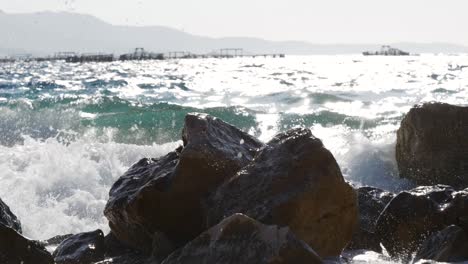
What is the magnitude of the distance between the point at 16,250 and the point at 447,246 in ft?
9.48

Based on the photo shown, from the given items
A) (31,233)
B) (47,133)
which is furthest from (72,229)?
(47,133)

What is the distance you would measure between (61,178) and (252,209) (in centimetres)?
766

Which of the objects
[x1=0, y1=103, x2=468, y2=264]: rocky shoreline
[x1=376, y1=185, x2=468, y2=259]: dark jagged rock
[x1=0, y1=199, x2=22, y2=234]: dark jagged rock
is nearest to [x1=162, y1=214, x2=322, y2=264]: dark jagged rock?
[x1=0, y1=103, x2=468, y2=264]: rocky shoreline

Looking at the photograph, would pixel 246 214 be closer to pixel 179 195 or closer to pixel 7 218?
pixel 179 195

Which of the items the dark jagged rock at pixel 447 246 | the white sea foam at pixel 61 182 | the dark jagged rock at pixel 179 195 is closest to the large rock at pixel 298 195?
the dark jagged rock at pixel 179 195

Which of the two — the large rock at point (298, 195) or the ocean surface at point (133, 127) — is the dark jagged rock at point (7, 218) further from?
the ocean surface at point (133, 127)

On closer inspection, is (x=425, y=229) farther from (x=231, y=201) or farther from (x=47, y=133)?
(x=47, y=133)

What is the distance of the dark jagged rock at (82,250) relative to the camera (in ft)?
18.1

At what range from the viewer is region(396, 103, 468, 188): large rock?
31.2ft

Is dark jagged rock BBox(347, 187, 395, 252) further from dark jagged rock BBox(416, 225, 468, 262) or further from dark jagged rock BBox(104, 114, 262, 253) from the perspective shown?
dark jagged rock BBox(104, 114, 262, 253)

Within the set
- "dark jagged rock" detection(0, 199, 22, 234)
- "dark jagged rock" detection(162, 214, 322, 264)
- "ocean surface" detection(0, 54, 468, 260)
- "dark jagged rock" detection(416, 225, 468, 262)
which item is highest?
"dark jagged rock" detection(162, 214, 322, 264)

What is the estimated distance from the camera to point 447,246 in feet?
15.6

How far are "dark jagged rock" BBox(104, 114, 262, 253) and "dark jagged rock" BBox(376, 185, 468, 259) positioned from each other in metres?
1.35

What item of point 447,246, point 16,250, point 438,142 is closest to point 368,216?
point 447,246
